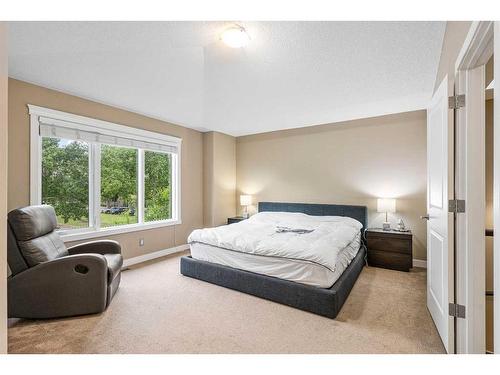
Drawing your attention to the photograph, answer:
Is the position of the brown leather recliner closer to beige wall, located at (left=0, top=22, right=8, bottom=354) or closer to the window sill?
the window sill

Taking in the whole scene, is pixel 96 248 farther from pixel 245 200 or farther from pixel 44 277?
pixel 245 200

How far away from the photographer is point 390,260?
11.7 feet

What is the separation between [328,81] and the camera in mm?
2740

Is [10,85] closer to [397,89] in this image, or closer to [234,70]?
[234,70]

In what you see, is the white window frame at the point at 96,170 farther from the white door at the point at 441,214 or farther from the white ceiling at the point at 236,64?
the white door at the point at 441,214

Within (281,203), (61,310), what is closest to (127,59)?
(61,310)

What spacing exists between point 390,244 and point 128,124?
14.1 ft

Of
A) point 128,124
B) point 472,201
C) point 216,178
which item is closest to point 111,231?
point 128,124

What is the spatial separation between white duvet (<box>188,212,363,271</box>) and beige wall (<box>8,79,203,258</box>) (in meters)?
1.23

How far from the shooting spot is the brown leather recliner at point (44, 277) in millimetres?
2133

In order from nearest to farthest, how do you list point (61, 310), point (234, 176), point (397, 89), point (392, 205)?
1. point (61, 310)
2. point (397, 89)
3. point (392, 205)
4. point (234, 176)

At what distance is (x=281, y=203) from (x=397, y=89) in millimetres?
2702

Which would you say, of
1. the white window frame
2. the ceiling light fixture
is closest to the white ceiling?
the ceiling light fixture

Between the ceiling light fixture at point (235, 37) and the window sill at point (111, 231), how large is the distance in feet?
9.70
